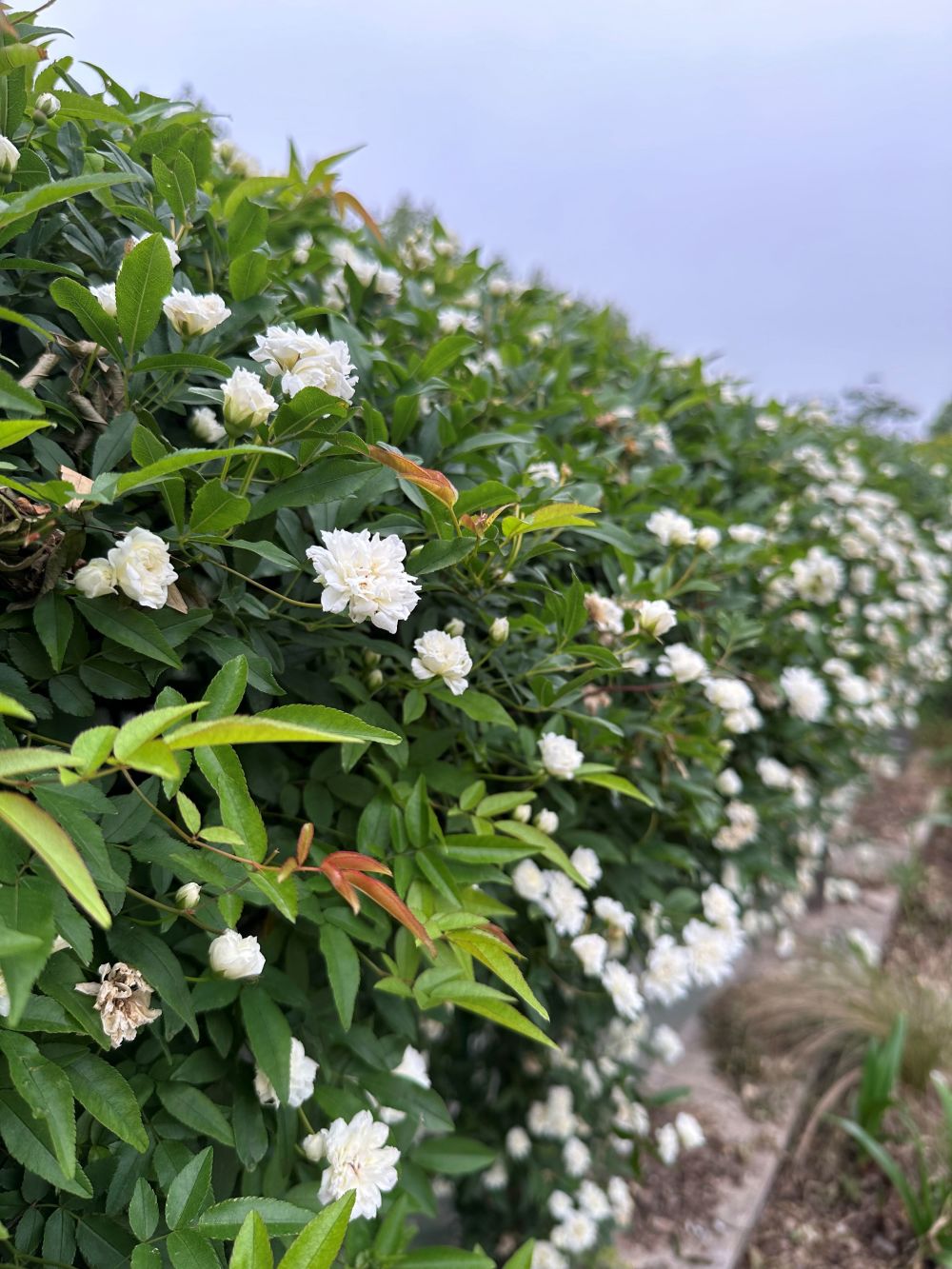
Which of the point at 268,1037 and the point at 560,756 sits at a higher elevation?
the point at 560,756

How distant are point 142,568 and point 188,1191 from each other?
467mm

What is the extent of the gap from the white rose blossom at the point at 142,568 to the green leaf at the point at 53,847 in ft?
0.74

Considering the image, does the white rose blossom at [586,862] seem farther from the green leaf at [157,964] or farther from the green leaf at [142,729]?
the green leaf at [142,729]

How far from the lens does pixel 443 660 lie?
85cm

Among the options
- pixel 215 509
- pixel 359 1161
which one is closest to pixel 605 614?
pixel 215 509

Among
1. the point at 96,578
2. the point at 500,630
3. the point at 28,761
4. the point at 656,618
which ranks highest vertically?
the point at 656,618

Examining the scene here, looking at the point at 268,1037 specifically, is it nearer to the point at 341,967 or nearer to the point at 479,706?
the point at 341,967

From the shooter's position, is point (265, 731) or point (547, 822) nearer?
point (265, 731)

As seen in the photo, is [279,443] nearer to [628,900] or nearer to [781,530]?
Answer: [628,900]

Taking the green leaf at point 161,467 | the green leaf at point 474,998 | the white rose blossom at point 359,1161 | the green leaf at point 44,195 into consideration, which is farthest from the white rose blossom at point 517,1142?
the green leaf at point 44,195

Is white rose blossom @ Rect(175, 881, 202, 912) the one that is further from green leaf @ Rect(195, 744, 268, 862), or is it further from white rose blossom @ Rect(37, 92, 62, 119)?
white rose blossom @ Rect(37, 92, 62, 119)

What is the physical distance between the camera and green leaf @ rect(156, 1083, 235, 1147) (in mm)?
747

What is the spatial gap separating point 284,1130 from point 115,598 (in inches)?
20.4

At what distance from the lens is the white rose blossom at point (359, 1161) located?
803 mm
